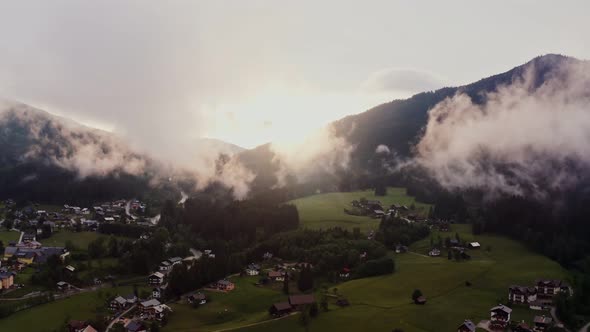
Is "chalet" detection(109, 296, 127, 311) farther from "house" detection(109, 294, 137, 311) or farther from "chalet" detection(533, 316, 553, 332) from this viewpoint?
"chalet" detection(533, 316, 553, 332)

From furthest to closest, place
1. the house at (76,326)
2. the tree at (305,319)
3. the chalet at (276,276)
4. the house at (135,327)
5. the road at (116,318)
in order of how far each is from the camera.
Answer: the chalet at (276,276), the road at (116,318), the house at (76,326), the house at (135,327), the tree at (305,319)

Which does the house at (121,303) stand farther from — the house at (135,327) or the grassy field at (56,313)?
the house at (135,327)

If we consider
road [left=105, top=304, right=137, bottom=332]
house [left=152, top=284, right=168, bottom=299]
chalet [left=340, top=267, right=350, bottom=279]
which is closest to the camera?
road [left=105, top=304, right=137, bottom=332]

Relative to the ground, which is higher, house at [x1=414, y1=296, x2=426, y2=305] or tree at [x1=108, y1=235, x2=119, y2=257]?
tree at [x1=108, y1=235, x2=119, y2=257]

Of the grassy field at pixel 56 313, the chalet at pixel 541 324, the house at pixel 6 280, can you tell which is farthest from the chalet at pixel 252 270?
the chalet at pixel 541 324

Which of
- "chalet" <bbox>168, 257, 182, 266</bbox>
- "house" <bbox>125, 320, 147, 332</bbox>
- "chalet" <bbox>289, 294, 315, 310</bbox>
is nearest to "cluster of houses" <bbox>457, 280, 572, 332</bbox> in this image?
"chalet" <bbox>289, 294, 315, 310</bbox>

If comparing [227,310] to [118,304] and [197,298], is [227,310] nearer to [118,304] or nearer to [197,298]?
[197,298]

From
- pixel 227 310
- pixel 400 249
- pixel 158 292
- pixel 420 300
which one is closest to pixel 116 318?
pixel 158 292
